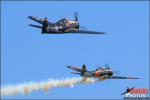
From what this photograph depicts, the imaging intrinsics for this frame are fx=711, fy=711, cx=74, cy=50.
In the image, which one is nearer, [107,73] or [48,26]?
[48,26]

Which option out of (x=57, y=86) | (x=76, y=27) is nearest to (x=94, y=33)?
(x=76, y=27)

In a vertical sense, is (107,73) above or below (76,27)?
below

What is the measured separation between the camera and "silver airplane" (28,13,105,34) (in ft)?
426

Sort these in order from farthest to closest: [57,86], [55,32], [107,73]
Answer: [107,73]
[57,86]
[55,32]

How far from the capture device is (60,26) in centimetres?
13325

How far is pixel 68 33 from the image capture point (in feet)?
431

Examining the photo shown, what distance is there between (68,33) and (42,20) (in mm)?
5666

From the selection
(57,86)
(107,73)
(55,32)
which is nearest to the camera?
(55,32)

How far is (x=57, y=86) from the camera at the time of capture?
142 metres

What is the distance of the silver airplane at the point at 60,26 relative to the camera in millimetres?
129950

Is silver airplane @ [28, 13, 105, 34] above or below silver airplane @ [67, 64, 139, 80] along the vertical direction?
above

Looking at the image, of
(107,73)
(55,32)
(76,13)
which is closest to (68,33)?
(55,32)

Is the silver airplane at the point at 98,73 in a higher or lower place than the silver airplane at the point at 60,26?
lower

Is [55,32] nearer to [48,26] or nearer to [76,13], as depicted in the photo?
[48,26]
